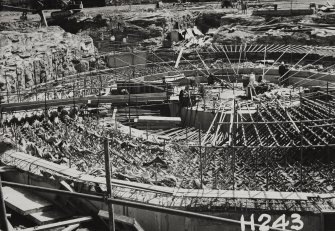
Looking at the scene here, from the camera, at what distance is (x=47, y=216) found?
448 inches

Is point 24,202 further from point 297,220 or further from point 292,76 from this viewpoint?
point 292,76

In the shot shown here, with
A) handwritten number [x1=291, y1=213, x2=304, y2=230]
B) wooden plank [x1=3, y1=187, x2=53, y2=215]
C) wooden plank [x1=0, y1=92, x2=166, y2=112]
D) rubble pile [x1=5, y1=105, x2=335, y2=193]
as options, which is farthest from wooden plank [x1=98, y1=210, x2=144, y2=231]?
wooden plank [x1=0, y1=92, x2=166, y2=112]

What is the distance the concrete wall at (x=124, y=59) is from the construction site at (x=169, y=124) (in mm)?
49

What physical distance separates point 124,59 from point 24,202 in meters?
13.2

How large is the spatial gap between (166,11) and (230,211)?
23281mm

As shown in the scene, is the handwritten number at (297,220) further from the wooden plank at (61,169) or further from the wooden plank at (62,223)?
the wooden plank at (62,223)

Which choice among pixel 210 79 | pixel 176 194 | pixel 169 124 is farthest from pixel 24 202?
pixel 210 79

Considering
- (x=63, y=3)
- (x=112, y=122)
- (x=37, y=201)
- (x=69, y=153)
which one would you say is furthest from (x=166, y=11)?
(x=37, y=201)

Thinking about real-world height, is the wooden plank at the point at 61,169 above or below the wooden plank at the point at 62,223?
above

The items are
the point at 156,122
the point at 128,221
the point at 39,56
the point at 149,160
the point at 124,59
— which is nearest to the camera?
the point at 128,221

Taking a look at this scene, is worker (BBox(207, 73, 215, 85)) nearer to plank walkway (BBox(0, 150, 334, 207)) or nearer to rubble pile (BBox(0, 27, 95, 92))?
rubble pile (BBox(0, 27, 95, 92))

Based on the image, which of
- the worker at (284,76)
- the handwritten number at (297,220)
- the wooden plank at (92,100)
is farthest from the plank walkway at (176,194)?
the worker at (284,76)

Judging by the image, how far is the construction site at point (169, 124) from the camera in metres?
10.7

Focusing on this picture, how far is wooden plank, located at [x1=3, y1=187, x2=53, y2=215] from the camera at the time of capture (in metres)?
11.5
